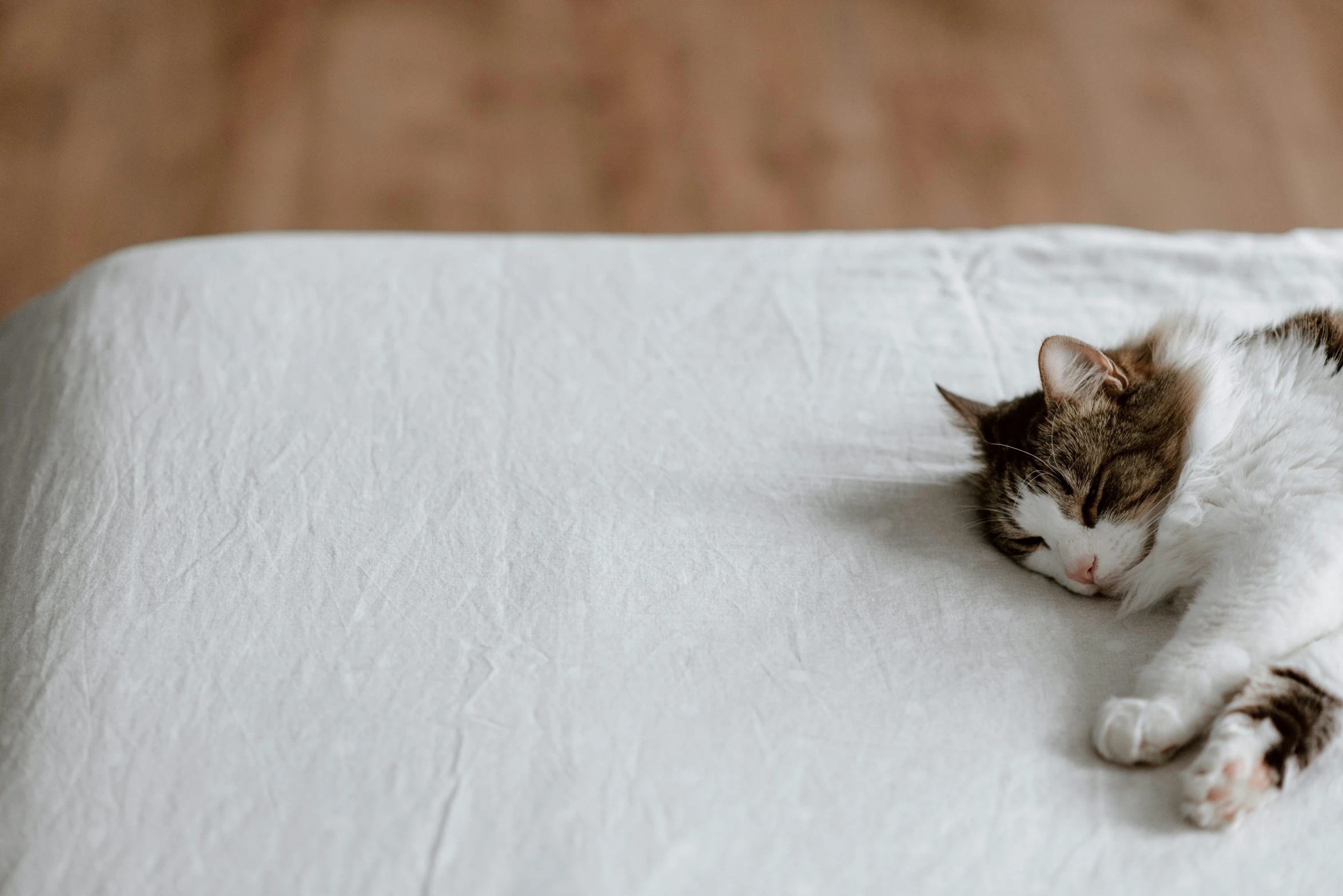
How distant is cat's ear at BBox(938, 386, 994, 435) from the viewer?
4.07ft

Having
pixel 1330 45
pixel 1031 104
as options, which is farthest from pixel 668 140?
pixel 1330 45

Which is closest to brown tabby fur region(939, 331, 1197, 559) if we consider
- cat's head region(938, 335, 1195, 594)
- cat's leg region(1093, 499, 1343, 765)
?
cat's head region(938, 335, 1195, 594)

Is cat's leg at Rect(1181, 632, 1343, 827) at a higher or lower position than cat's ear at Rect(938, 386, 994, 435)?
lower

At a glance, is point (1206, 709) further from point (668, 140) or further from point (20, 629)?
point (668, 140)

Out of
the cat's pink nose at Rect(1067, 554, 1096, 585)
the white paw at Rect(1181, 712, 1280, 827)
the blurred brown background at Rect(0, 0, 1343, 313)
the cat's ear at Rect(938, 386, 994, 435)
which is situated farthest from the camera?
the blurred brown background at Rect(0, 0, 1343, 313)

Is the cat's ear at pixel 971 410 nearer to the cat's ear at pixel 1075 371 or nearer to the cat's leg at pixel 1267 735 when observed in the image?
the cat's ear at pixel 1075 371

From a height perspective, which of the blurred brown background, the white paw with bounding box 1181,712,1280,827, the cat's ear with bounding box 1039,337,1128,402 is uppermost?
the blurred brown background

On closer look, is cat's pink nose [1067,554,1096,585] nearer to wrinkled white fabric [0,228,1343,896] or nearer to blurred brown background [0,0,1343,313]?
wrinkled white fabric [0,228,1343,896]

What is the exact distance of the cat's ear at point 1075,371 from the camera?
3.77 ft

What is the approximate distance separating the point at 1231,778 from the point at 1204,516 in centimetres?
31

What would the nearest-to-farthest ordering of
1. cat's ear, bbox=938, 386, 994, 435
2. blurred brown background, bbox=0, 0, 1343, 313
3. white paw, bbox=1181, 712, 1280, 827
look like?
white paw, bbox=1181, 712, 1280, 827, cat's ear, bbox=938, 386, 994, 435, blurred brown background, bbox=0, 0, 1343, 313

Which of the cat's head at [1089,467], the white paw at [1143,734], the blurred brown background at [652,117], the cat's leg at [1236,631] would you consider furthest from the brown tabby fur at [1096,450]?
the blurred brown background at [652,117]

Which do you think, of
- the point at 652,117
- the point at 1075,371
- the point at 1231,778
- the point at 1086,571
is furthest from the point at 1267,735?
the point at 652,117

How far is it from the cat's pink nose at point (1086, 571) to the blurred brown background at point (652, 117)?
1712 mm
